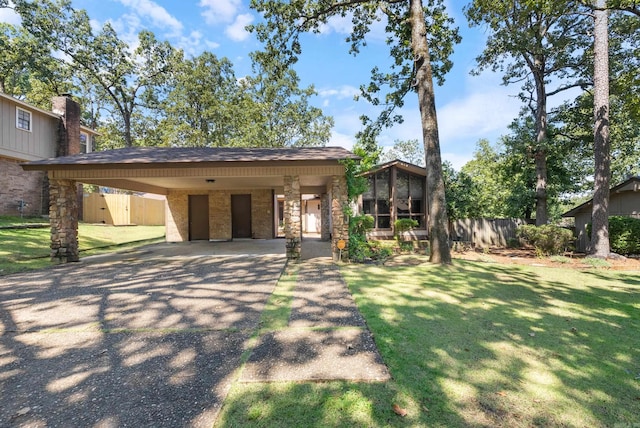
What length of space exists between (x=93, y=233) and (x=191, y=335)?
13.2m

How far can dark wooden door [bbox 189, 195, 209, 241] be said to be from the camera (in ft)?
44.7

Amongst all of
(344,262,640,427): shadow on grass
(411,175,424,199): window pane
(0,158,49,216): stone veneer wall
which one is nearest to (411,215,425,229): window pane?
(411,175,424,199): window pane

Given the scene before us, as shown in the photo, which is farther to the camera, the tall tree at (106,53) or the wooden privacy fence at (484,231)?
the tall tree at (106,53)

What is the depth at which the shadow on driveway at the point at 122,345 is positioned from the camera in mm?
2037

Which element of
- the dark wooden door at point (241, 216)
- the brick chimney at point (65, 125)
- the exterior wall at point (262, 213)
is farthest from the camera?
the brick chimney at point (65, 125)

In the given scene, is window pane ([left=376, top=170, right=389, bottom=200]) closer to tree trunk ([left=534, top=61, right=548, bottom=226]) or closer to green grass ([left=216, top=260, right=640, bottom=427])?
tree trunk ([left=534, top=61, right=548, bottom=226])

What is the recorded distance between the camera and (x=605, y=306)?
4.32 m

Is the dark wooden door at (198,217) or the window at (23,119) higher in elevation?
the window at (23,119)

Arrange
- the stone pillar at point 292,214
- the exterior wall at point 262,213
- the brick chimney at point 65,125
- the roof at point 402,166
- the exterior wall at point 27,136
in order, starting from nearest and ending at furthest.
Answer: the stone pillar at point 292,214, the exterior wall at point 27,136, the exterior wall at point 262,213, the roof at point 402,166, the brick chimney at point 65,125

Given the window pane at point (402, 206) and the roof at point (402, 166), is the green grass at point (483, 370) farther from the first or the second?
the roof at point (402, 166)

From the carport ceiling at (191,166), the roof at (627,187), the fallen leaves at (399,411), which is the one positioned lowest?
the fallen leaves at (399,411)

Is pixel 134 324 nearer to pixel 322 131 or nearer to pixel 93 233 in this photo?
pixel 93 233

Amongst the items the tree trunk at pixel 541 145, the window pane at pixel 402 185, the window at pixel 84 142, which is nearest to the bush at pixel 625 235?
the tree trunk at pixel 541 145

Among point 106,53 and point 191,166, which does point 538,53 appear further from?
point 106,53
